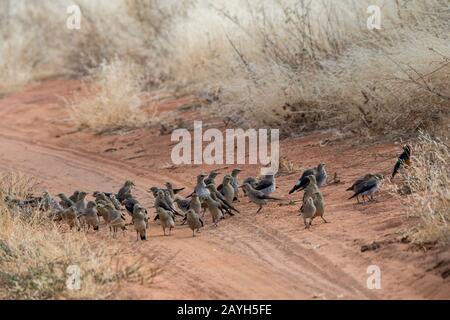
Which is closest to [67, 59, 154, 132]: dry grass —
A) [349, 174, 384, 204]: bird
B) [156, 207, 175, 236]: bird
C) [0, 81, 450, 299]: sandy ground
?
[0, 81, 450, 299]: sandy ground

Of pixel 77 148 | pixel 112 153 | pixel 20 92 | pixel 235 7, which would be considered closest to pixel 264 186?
pixel 112 153

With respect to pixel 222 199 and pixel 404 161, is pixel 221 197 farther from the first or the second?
pixel 404 161

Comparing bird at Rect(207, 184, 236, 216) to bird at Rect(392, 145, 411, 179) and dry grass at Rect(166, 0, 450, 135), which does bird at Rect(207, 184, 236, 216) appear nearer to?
bird at Rect(392, 145, 411, 179)

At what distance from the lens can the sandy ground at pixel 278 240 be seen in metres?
8.23

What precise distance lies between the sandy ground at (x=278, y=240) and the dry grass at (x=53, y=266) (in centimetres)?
20

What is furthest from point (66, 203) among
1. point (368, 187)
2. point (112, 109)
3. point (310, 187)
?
point (112, 109)

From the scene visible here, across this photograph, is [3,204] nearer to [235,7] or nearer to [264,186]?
[264,186]

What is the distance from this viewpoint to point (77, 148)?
17469mm

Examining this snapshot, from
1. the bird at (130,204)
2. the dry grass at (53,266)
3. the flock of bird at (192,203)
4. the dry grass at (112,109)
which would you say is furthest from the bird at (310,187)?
the dry grass at (112,109)

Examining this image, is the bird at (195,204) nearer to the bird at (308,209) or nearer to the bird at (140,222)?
the bird at (140,222)

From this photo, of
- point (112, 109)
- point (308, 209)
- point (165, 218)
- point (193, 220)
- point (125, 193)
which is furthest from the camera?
point (112, 109)

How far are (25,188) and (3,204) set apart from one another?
187 cm

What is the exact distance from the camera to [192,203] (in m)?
11.2

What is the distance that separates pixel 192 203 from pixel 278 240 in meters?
1.56
